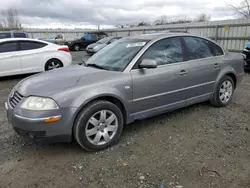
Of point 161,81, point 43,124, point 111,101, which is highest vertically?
point 161,81

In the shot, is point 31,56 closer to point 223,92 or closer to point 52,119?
point 52,119

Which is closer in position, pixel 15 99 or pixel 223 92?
pixel 15 99

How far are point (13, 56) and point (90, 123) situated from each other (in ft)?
18.5

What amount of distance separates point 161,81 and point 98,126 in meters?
1.23

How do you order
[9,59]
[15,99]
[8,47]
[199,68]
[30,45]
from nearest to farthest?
[15,99]
[199,68]
[9,59]
[8,47]
[30,45]

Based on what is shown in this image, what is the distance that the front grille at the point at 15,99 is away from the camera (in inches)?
115

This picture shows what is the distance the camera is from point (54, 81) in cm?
304

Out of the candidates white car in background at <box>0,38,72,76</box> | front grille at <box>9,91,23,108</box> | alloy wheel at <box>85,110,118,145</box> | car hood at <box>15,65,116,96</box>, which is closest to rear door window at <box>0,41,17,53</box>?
white car in background at <box>0,38,72,76</box>

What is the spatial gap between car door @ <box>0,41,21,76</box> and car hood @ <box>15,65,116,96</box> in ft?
15.1

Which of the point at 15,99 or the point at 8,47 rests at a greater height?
the point at 8,47

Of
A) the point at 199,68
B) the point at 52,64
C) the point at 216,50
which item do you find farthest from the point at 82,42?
the point at 199,68

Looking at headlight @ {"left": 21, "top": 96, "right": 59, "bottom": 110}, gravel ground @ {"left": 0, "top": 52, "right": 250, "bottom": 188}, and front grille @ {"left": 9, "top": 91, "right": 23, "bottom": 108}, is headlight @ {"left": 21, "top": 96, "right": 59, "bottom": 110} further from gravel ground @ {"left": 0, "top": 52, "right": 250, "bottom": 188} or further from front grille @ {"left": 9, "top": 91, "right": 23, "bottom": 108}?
gravel ground @ {"left": 0, "top": 52, "right": 250, "bottom": 188}

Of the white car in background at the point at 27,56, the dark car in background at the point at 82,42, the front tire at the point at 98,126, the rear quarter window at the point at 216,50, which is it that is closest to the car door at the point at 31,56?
the white car in background at the point at 27,56

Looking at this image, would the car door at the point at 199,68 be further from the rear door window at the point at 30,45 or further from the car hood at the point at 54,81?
the rear door window at the point at 30,45
